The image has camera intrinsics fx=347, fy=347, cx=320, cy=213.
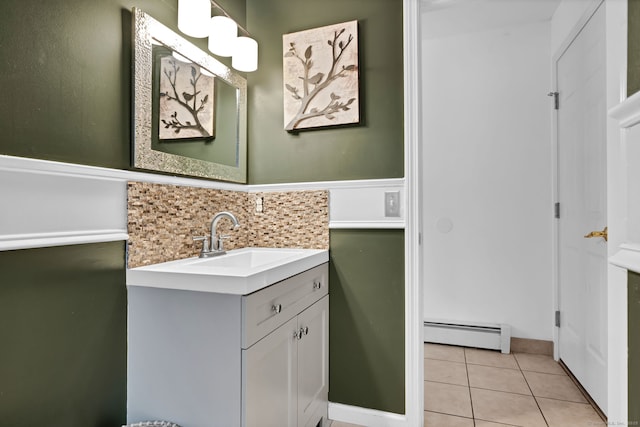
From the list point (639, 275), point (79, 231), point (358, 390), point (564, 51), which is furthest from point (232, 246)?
point (564, 51)

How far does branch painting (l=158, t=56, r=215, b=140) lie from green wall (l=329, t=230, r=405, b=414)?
2.84ft

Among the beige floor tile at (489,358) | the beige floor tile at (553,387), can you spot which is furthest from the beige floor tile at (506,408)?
the beige floor tile at (489,358)

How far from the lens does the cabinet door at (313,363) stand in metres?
1.49

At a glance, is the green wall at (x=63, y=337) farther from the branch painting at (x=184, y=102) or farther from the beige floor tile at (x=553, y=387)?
the beige floor tile at (x=553, y=387)

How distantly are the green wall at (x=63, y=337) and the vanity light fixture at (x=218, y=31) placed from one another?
96cm

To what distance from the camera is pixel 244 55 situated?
1.79 metres

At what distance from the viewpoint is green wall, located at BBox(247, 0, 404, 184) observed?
1.75 m

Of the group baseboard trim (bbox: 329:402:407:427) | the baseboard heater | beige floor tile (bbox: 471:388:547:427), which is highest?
the baseboard heater

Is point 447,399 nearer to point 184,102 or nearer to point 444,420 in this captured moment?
point 444,420

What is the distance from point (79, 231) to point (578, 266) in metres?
2.63

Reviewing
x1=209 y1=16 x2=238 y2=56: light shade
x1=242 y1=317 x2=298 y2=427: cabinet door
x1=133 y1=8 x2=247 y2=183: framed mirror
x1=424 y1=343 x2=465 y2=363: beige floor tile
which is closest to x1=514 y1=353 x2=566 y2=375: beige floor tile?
x1=424 y1=343 x2=465 y2=363: beige floor tile

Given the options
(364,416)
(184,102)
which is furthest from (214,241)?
(364,416)

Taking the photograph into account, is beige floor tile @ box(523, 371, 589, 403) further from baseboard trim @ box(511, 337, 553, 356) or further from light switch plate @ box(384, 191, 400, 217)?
light switch plate @ box(384, 191, 400, 217)

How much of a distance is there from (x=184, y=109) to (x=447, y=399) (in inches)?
82.6
